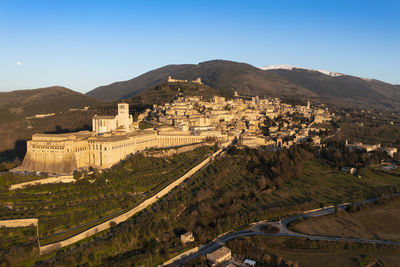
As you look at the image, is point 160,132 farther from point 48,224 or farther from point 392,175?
point 392,175

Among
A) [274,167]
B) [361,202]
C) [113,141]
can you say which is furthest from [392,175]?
[113,141]

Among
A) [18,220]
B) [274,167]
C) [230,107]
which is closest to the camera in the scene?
[18,220]

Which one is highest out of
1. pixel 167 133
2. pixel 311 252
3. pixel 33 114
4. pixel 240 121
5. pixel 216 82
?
pixel 216 82

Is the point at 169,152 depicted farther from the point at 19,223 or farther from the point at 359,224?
the point at 359,224

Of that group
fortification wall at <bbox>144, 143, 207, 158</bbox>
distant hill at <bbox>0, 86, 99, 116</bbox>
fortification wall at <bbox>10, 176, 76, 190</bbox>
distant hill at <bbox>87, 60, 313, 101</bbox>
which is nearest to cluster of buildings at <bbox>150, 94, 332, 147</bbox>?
fortification wall at <bbox>144, 143, 207, 158</bbox>

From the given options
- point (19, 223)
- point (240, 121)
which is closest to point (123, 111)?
point (240, 121)

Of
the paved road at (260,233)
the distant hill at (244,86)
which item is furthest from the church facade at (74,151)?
the distant hill at (244,86)

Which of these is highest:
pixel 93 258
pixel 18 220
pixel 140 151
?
pixel 140 151
